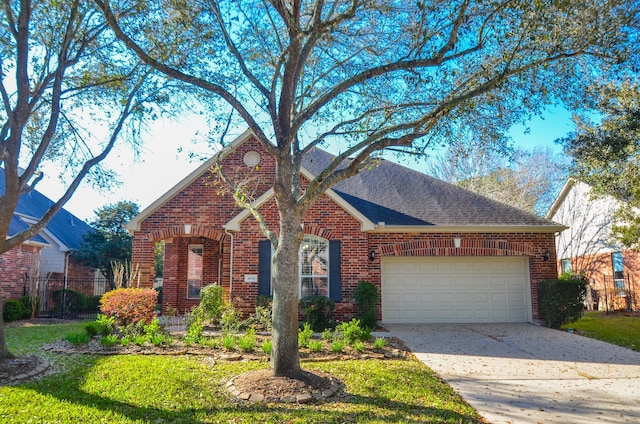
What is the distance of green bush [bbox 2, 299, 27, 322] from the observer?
14.5 meters

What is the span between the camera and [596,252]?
66.5 ft

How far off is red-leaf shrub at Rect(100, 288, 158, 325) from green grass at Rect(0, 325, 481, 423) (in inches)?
97.9

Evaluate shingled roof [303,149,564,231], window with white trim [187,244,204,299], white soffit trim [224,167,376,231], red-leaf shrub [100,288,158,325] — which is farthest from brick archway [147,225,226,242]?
shingled roof [303,149,564,231]

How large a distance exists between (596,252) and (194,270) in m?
17.3

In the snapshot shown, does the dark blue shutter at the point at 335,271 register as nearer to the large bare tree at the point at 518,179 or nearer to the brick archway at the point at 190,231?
the brick archway at the point at 190,231

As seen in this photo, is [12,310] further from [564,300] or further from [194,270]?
[564,300]

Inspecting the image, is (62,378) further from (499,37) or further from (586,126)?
(586,126)

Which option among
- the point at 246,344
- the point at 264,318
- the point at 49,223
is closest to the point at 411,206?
the point at 264,318

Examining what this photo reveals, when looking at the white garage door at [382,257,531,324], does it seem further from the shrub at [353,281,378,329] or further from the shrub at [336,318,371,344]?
the shrub at [336,318,371,344]

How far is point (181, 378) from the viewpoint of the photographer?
6.64 metres

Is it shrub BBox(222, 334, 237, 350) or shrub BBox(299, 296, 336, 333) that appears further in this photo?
shrub BBox(299, 296, 336, 333)

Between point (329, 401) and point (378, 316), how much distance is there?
7.18m

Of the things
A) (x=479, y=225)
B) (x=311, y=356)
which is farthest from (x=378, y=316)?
(x=311, y=356)

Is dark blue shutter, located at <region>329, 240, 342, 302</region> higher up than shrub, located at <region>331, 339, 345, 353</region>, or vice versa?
dark blue shutter, located at <region>329, 240, 342, 302</region>
